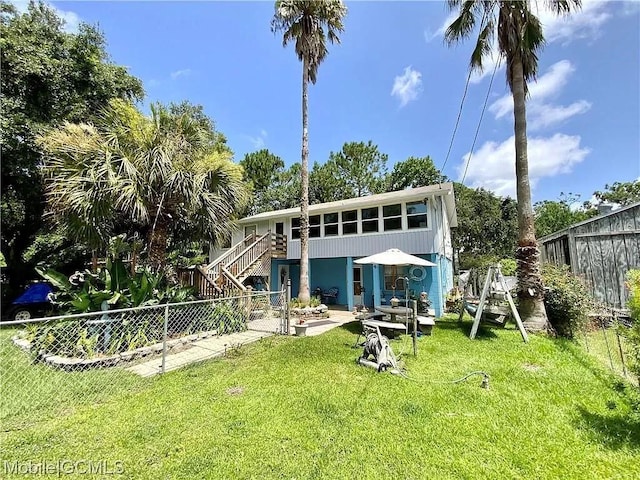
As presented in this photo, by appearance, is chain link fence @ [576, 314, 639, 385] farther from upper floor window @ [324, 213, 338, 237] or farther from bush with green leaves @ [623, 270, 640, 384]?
upper floor window @ [324, 213, 338, 237]

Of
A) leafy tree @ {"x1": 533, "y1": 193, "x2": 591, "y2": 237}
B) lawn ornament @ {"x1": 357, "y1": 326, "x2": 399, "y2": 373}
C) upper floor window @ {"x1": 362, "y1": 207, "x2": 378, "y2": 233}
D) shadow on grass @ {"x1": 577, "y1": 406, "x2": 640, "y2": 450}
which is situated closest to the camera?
shadow on grass @ {"x1": 577, "y1": 406, "x2": 640, "y2": 450}

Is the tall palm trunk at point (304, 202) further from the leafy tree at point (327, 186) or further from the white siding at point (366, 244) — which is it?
the leafy tree at point (327, 186)

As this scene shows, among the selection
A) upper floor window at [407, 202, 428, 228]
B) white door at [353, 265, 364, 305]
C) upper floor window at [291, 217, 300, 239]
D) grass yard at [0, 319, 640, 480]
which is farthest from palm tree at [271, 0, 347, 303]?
grass yard at [0, 319, 640, 480]

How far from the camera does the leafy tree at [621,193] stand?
108 ft

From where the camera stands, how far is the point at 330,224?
1408 centimetres

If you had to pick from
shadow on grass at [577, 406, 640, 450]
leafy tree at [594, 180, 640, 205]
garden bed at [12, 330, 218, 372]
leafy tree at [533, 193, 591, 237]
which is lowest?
shadow on grass at [577, 406, 640, 450]

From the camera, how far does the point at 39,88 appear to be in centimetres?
1097

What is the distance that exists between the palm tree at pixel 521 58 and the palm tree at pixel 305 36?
5.49 metres

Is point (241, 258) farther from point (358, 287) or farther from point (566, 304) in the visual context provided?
point (566, 304)

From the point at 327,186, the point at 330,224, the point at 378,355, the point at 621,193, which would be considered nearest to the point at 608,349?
the point at 378,355

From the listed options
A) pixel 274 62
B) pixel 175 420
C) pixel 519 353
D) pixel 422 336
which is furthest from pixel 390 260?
pixel 274 62

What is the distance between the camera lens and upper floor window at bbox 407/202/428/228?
11.5 metres

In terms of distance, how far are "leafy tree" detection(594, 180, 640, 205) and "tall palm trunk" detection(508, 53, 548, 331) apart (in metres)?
37.0

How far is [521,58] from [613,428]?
950 centimetres
